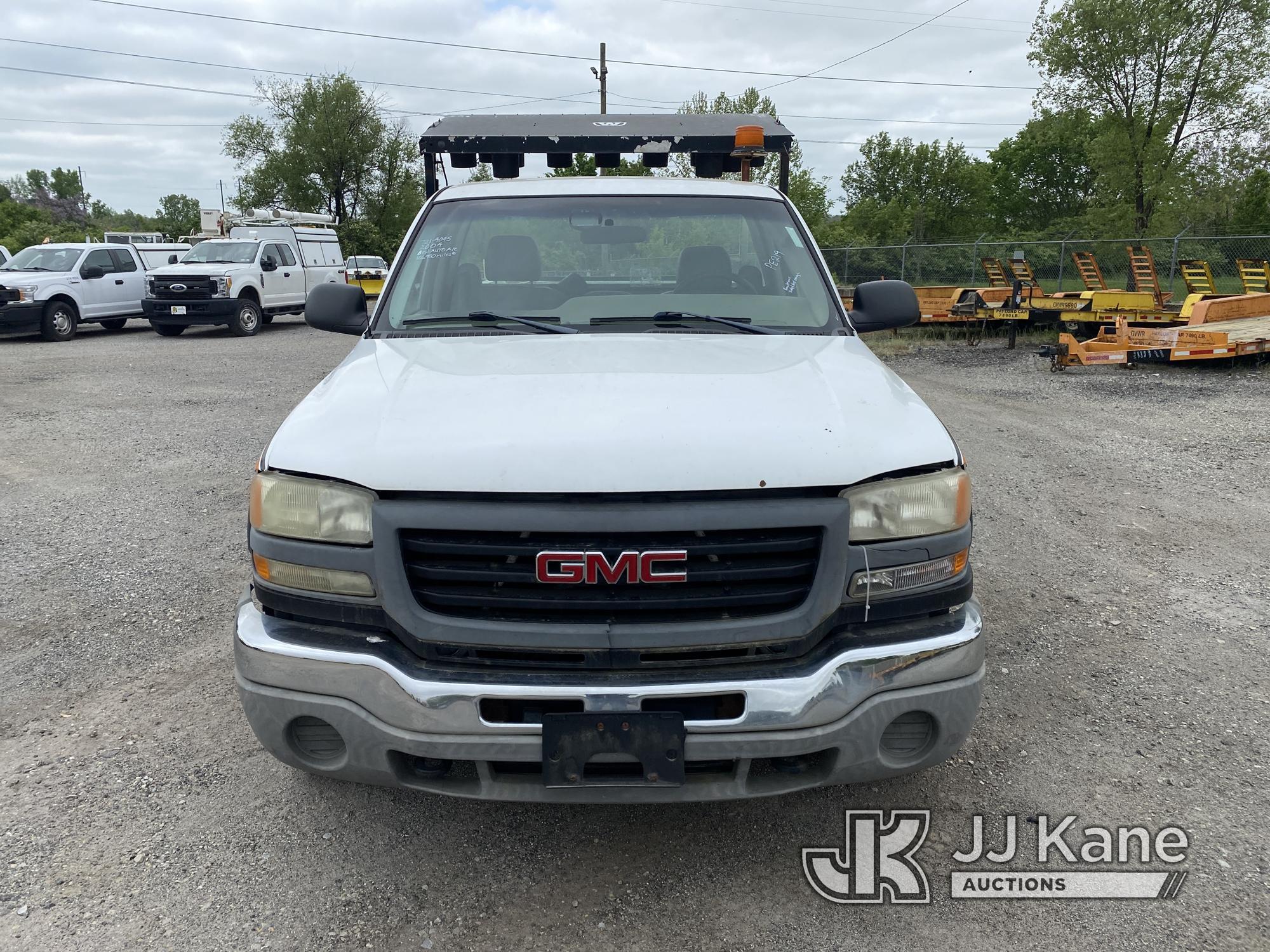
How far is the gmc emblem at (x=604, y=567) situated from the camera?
87.7 inches

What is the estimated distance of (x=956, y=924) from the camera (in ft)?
8.14

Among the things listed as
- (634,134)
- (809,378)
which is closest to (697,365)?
(809,378)

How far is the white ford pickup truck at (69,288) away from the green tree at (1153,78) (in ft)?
93.9

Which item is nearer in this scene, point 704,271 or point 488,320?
point 488,320

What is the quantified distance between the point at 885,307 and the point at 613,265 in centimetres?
116

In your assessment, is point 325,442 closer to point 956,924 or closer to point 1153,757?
point 956,924

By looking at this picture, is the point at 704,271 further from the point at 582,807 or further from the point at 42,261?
the point at 42,261

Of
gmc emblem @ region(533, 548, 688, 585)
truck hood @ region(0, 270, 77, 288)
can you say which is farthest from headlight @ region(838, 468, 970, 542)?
truck hood @ region(0, 270, 77, 288)

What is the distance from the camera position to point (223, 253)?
1962 cm

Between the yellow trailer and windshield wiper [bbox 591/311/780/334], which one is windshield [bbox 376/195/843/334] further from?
the yellow trailer

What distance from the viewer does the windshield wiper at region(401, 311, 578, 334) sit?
3373 mm

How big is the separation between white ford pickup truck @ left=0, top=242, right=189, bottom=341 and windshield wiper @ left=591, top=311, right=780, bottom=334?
17855 millimetres

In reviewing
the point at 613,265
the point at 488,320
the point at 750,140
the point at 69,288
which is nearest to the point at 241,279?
the point at 69,288

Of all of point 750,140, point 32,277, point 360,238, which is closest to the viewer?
point 750,140
